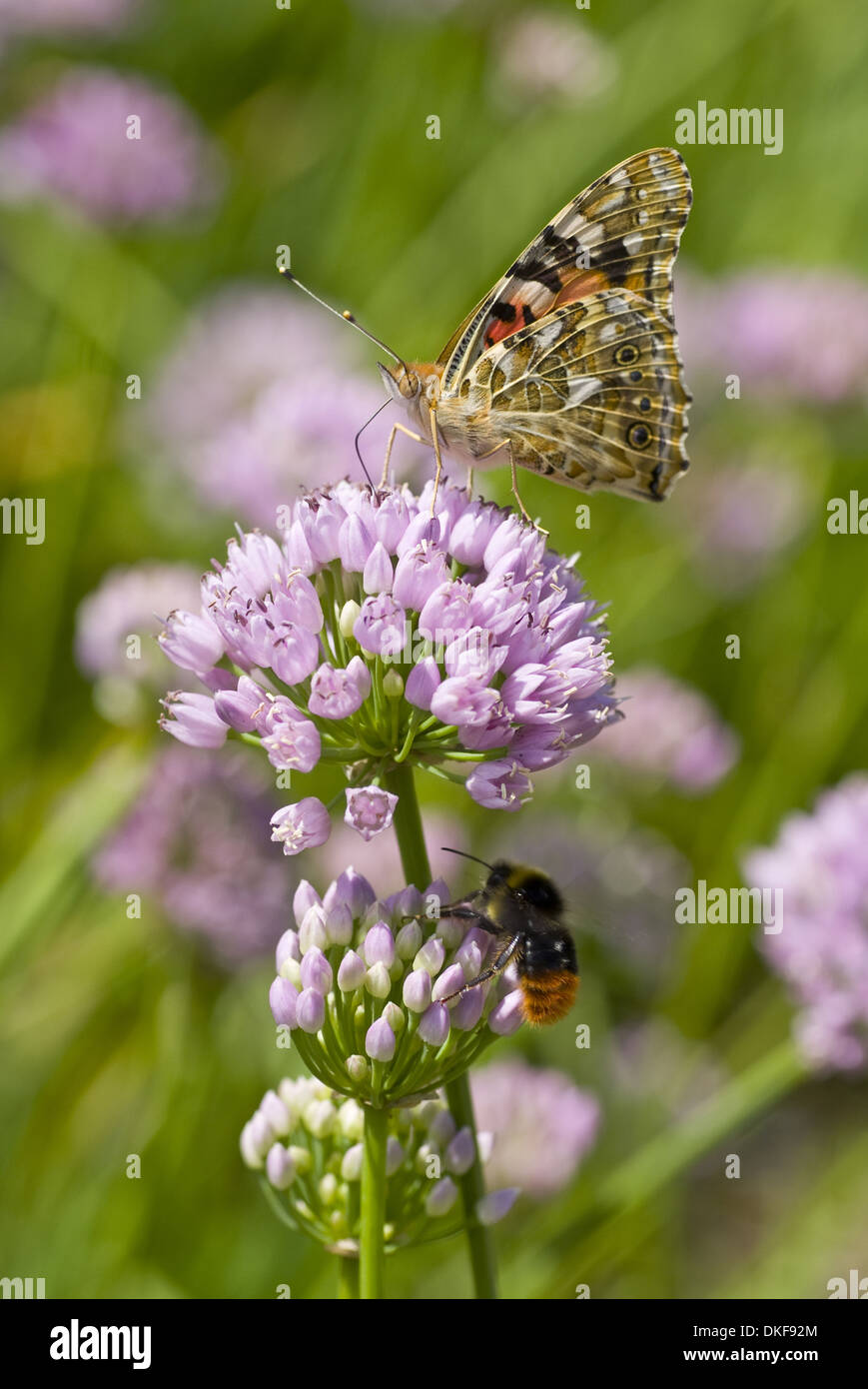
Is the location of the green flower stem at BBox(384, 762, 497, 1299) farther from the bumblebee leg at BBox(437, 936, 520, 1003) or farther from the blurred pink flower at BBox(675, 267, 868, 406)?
the blurred pink flower at BBox(675, 267, 868, 406)

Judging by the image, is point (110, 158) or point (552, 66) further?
point (552, 66)

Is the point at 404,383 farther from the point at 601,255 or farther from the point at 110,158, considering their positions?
the point at 110,158

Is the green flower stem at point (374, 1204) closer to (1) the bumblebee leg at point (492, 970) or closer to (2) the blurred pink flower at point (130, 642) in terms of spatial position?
(1) the bumblebee leg at point (492, 970)

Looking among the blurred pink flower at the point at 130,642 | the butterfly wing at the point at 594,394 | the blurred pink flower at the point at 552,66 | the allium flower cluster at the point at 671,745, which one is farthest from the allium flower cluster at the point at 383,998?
the blurred pink flower at the point at 552,66

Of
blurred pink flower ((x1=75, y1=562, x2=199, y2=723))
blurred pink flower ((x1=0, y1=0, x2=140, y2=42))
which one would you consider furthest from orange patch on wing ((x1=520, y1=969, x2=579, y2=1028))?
blurred pink flower ((x1=0, y1=0, x2=140, y2=42))

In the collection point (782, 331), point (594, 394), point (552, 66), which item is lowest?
point (594, 394)

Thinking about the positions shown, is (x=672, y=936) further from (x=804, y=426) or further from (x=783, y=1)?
(x=783, y=1)

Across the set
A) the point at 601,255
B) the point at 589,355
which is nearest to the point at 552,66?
the point at 601,255
